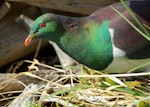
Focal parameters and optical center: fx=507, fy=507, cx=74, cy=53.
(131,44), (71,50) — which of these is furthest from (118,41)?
(71,50)

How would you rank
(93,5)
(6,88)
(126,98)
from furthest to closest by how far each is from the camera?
(93,5) → (6,88) → (126,98)

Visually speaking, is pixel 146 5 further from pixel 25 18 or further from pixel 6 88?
pixel 25 18

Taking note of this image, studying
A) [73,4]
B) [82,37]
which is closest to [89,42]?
[82,37]

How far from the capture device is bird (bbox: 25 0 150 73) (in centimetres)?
174

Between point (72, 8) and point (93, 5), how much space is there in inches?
4.2

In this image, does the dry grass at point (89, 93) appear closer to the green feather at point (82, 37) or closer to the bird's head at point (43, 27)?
the green feather at point (82, 37)

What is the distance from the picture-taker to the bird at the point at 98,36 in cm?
174

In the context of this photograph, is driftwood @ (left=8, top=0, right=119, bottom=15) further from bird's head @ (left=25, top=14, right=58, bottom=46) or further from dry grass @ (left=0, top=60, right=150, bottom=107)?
bird's head @ (left=25, top=14, right=58, bottom=46)

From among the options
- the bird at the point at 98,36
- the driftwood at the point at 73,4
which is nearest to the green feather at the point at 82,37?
the bird at the point at 98,36

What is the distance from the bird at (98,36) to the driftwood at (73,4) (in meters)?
0.49

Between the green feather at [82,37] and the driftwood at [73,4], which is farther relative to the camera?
the driftwood at [73,4]

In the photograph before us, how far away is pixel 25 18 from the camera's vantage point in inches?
98.7

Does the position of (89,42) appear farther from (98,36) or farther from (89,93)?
(89,93)

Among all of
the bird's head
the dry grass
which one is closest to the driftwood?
the dry grass
